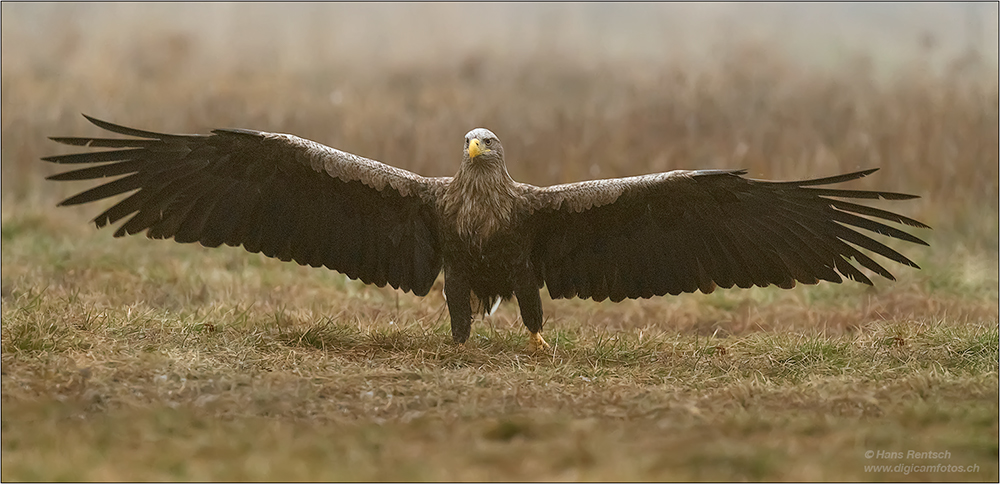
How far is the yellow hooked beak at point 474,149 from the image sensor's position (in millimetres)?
5789

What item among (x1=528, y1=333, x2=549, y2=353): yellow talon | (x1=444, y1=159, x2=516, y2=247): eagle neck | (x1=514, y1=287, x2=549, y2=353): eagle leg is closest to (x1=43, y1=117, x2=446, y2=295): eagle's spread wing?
(x1=444, y1=159, x2=516, y2=247): eagle neck

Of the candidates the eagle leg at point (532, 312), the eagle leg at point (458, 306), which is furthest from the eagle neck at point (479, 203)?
the eagle leg at point (532, 312)

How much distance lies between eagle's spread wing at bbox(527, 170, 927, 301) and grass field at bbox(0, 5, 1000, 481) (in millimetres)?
471

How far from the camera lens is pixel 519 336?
21.9 ft

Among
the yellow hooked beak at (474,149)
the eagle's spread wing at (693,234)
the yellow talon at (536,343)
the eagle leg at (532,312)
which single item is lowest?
the yellow talon at (536,343)

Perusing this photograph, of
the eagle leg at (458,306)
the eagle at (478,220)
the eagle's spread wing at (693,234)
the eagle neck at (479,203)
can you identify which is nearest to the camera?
the eagle's spread wing at (693,234)

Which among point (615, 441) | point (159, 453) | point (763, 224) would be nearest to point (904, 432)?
point (615, 441)

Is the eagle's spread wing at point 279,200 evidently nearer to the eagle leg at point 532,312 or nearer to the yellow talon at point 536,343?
the eagle leg at point 532,312

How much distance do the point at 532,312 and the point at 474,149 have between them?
3.74 feet

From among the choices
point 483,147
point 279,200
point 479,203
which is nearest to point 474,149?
point 483,147

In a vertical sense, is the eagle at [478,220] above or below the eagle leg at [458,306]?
above

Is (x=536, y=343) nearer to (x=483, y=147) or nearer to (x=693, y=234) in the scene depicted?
(x=693, y=234)

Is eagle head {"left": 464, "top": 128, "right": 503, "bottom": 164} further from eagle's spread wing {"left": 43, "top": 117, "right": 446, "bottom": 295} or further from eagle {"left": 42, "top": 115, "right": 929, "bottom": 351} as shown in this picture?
eagle's spread wing {"left": 43, "top": 117, "right": 446, "bottom": 295}

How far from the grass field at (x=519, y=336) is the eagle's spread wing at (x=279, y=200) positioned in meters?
0.51
